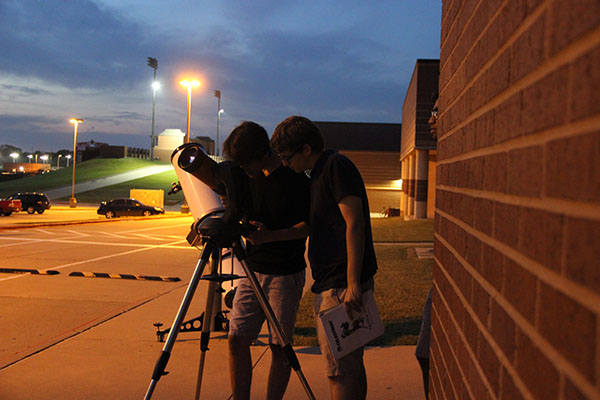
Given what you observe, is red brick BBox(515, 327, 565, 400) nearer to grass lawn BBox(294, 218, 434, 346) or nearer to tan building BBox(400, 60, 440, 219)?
grass lawn BBox(294, 218, 434, 346)

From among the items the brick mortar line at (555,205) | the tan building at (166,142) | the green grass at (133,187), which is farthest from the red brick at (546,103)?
the tan building at (166,142)

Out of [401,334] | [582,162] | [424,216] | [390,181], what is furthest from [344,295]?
[390,181]

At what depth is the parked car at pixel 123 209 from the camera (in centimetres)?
3547

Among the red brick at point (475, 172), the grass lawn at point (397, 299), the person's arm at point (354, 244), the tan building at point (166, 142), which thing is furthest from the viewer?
the tan building at point (166, 142)

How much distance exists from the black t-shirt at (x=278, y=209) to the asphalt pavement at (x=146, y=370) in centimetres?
133

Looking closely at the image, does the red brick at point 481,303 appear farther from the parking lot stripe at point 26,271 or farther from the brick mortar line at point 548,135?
the parking lot stripe at point 26,271

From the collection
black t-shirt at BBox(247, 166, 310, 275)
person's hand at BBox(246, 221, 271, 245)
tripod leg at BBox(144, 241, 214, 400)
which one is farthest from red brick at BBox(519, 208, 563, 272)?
black t-shirt at BBox(247, 166, 310, 275)

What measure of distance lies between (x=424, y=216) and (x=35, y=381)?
90.1ft

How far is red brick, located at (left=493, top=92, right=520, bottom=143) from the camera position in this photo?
1.18 meters

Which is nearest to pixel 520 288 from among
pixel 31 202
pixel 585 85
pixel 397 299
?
pixel 585 85

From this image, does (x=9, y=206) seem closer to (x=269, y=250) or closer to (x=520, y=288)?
(x=269, y=250)

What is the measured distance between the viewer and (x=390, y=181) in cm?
5197

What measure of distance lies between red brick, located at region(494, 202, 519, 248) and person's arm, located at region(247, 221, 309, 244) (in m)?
2.29

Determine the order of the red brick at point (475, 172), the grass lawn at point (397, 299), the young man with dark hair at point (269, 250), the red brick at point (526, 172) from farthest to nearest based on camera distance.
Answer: the grass lawn at point (397, 299) → the young man with dark hair at point (269, 250) → the red brick at point (475, 172) → the red brick at point (526, 172)
